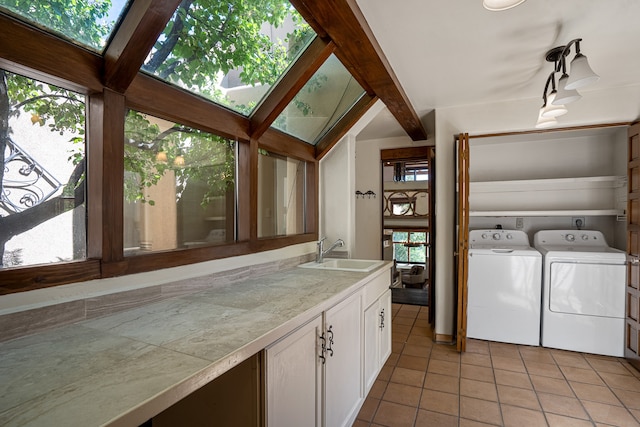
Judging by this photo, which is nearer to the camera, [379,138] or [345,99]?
[345,99]

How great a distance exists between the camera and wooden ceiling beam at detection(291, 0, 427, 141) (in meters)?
1.45

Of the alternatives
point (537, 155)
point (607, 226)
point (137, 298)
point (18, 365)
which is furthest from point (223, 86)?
point (607, 226)

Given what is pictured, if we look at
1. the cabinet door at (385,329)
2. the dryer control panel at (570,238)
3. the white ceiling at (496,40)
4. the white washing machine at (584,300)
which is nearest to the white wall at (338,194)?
the cabinet door at (385,329)

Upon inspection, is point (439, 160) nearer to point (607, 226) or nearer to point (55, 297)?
point (607, 226)

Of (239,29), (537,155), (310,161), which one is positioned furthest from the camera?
(537,155)

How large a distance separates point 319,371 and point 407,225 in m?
4.86

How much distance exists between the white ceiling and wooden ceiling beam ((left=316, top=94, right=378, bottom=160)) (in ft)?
1.05

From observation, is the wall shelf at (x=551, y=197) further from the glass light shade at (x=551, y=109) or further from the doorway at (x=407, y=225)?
the doorway at (x=407, y=225)

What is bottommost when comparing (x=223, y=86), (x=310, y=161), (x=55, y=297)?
(x=55, y=297)

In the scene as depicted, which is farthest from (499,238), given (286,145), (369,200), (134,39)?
(134,39)

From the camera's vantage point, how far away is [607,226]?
3.26m

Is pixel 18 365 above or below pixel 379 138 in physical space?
below

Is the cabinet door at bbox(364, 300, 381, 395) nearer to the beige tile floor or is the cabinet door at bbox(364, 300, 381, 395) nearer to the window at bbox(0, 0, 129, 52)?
the beige tile floor

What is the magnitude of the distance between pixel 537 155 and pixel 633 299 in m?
1.61
